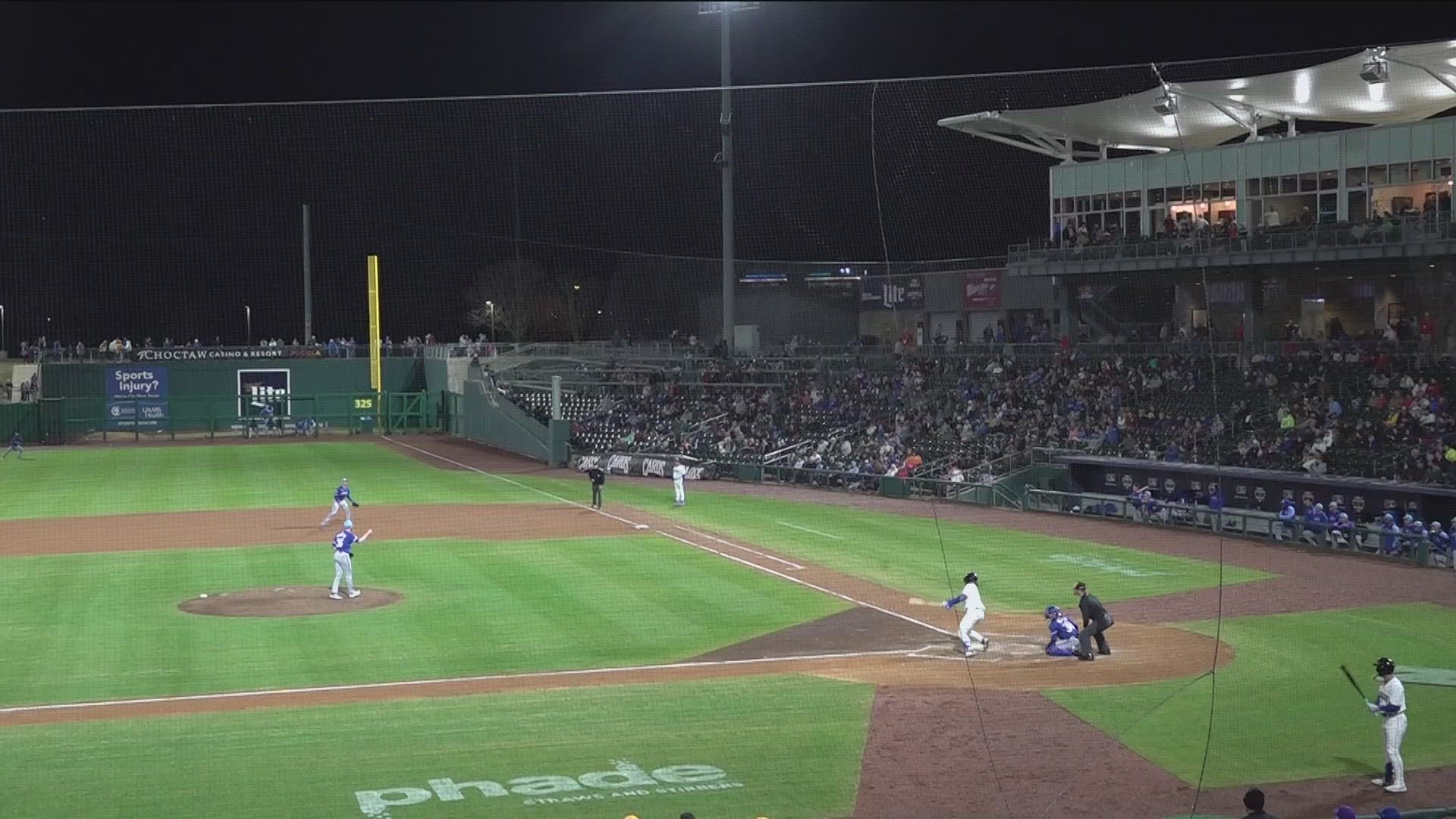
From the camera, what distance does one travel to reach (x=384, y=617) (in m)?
21.3

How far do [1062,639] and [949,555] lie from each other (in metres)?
8.77

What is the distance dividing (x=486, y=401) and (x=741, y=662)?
3548 centimetres

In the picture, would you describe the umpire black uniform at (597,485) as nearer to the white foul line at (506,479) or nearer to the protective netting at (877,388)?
the white foul line at (506,479)

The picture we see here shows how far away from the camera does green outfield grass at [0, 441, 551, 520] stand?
36.5m

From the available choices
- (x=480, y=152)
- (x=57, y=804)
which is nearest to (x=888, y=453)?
(x=480, y=152)

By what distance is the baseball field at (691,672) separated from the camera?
12859mm

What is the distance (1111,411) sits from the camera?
3503 centimetres

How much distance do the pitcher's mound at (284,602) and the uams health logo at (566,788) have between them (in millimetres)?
9423

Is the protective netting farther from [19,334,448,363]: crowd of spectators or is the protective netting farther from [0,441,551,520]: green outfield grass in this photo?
[0,441,551,520]: green outfield grass

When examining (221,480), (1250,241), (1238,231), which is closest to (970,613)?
(1250,241)

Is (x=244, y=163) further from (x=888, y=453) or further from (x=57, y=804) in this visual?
(x=57, y=804)

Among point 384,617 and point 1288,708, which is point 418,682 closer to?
point 384,617

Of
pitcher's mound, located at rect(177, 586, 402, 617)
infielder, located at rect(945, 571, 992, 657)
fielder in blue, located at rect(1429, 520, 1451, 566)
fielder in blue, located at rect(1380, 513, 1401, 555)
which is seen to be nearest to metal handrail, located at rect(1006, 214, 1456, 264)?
fielder in blue, located at rect(1380, 513, 1401, 555)

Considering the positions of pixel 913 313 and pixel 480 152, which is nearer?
pixel 480 152
